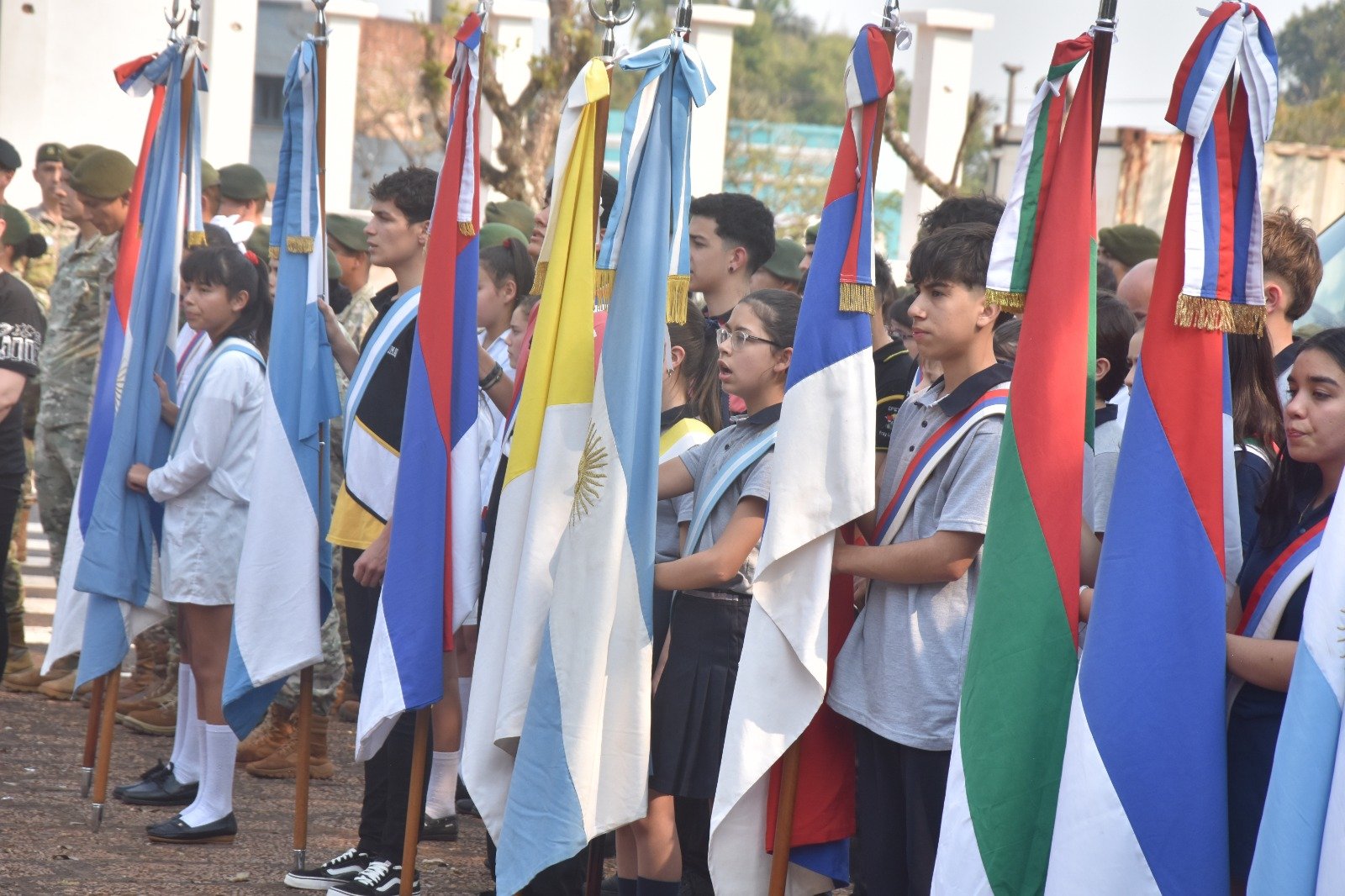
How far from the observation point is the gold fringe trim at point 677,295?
3650 millimetres

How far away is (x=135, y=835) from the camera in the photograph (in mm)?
4891

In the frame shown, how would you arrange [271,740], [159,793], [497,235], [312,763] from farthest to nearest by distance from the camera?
[271,740], [312,763], [497,235], [159,793]

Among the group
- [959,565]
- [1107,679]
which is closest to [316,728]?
[959,565]

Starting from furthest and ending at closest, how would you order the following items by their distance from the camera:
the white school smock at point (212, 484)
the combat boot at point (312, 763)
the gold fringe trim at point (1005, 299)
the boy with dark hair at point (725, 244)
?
the combat boot at point (312, 763) < the white school smock at point (212, 484) < the boy with dark hair at point (725, 244) < the gold fringe trim at point (1005, 299)

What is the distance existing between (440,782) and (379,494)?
863 mm

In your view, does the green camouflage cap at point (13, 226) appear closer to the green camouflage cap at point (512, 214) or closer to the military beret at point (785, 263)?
the green camouflage cap at point (512, 214)

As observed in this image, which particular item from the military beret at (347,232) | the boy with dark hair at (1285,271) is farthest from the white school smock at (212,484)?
the boy with dark hair at (1285,271)

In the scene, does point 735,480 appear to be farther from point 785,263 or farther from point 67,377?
point 67,377

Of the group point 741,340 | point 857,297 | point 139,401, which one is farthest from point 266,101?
point 857,297

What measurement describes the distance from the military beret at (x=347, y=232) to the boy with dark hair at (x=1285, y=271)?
4040mm

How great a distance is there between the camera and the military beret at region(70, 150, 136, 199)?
6.30m

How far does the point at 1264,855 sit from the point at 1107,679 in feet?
1.30

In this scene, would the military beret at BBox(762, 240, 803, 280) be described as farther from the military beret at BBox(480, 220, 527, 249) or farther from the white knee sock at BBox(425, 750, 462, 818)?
the white knee sock at BBox(425, 750, 462, 818)

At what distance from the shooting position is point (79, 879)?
4.42 m
